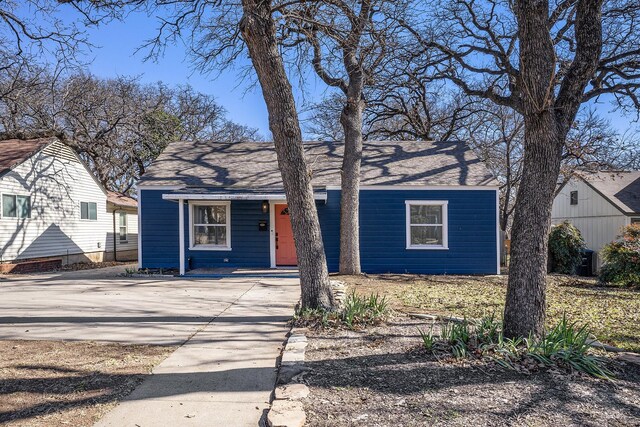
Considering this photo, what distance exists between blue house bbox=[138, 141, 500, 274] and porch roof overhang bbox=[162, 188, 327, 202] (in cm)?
13

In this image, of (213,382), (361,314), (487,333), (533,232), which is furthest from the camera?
(361,314)

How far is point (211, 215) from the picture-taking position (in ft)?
43.0

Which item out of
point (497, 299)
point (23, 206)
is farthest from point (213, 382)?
point (23, 206)

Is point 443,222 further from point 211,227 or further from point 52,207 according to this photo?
point 52,207

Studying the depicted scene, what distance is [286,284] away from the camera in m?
10.0

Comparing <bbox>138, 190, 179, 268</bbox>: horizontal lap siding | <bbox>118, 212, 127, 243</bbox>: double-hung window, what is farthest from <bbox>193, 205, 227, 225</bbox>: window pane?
<bbox>118, 212, 127, 243</bbox>: double-hung window

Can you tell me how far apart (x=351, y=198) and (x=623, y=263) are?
23.0 feet

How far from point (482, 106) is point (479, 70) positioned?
29.0 feet

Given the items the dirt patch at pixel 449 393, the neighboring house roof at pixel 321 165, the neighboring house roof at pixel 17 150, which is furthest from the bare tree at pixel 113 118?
the dirt patch at pixel 449 393

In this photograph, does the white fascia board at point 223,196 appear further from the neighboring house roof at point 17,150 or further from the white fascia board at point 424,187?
the neighboring house roof at point 17,150

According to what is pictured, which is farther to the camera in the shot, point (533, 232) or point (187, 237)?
point (187, 237)

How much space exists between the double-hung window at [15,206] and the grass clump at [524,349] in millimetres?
15253

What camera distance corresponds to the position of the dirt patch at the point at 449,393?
2908 mm

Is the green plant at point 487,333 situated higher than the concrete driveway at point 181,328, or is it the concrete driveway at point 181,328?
the green plant at point 487,333
